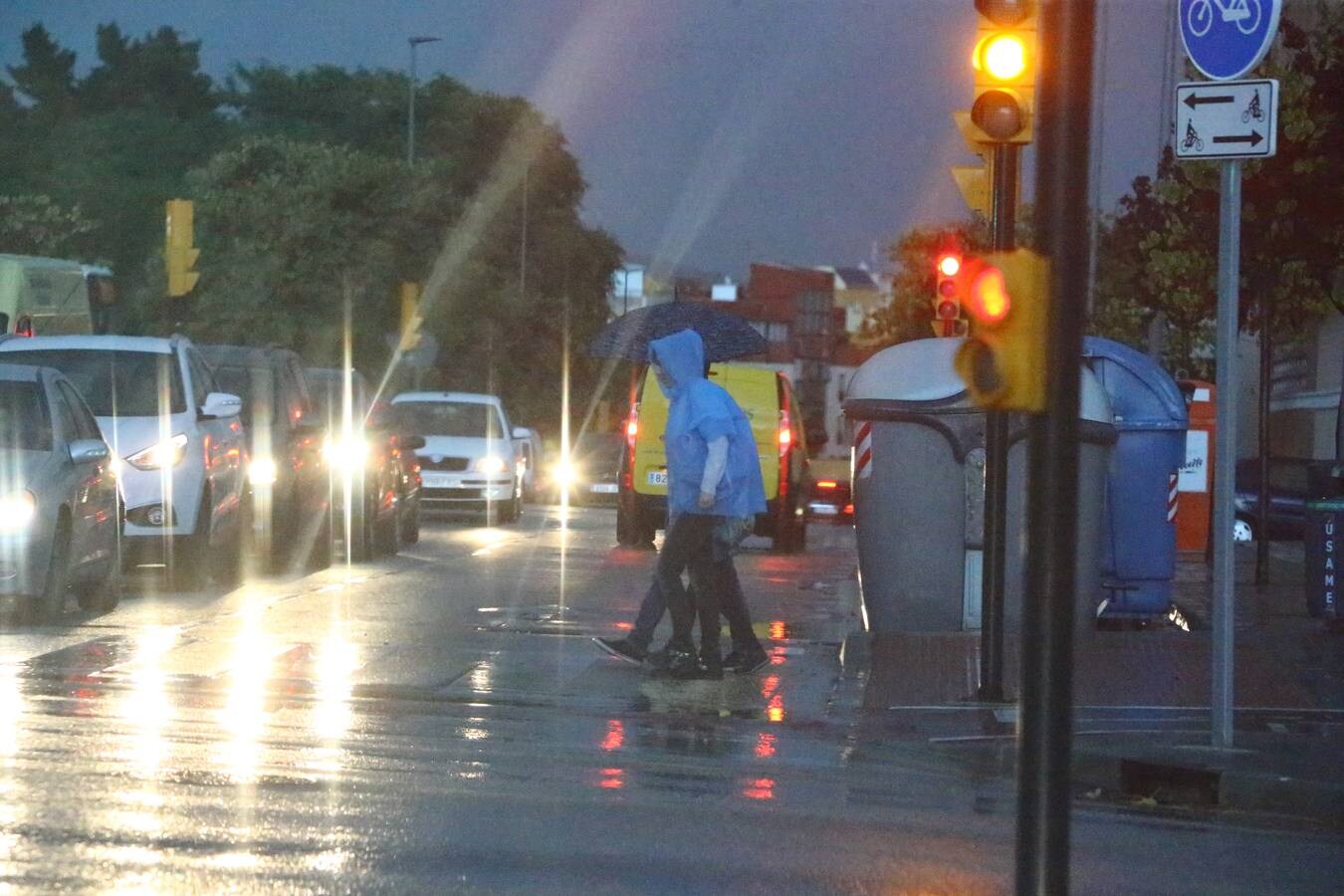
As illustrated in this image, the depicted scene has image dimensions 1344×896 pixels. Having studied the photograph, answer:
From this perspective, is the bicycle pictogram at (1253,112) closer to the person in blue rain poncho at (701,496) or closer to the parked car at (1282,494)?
the person in blue rain poncho at (701,496)

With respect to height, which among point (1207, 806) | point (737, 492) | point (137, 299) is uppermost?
point (137, 299)

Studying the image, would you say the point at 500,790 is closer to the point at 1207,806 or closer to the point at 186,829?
the point at 186,829

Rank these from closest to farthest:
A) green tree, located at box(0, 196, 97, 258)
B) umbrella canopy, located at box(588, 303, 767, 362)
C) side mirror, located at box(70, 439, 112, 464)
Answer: side mirror, located at box(70, 439, 112, 464)
umbrella canopy, located at box(588, 303, 767, 362)
green tree, located at box(0, 196, 97, 258)

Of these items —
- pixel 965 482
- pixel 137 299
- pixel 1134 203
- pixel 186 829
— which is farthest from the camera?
pixel 137 299

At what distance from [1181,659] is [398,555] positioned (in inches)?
476

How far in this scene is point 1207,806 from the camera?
8586mm

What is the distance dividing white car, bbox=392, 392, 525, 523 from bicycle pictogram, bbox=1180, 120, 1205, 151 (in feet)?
73.4

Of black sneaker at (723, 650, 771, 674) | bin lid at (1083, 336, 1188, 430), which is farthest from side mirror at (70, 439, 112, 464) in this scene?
bin lid at (1083, 336, 1188, 430)

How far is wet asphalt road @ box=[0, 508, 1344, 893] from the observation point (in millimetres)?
6594

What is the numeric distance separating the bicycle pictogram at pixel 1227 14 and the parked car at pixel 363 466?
44.5 ft

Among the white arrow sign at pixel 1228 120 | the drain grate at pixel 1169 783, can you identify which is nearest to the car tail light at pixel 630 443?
the white arrow sign at pixel 1228 120

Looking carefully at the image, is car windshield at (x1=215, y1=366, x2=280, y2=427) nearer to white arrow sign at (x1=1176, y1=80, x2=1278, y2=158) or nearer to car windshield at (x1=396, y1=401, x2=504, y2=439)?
car windshield at (x1=396, y1=401, x2=504, y2=439)

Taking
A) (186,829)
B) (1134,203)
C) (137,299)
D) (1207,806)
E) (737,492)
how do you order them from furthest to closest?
(137,299) → (1134,203) → (737,492) → (1207,806) → (186,829)

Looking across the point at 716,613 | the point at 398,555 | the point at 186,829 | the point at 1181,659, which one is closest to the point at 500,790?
the point at 186,829
